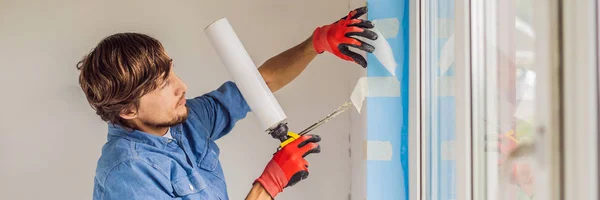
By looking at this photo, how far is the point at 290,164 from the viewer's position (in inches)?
51.9

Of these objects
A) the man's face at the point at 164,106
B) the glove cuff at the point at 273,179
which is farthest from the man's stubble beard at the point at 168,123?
the glove cuff at the point at 273,179

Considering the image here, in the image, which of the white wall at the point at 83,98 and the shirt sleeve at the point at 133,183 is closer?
the shirt sleeve at the point at 133,183

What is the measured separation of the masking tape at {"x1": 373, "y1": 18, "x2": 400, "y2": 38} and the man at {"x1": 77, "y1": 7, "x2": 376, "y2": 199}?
0.04m

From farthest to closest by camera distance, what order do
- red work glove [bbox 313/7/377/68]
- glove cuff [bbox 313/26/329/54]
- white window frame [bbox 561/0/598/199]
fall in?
1. glove cuff [bbox 313/26/329/54]
2. red work glove [bbox 313/7/377/68]
3. white window frame [bbox 561/0/598/199]

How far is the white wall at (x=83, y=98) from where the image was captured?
5.81ft

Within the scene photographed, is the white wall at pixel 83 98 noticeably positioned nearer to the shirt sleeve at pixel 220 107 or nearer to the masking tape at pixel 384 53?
the shirt sleeve at pixel 220 107

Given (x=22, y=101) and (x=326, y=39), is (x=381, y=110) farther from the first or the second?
(x=22, y=101)

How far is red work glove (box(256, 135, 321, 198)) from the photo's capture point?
132cm

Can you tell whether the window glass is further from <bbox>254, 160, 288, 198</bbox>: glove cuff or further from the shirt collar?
the shirt collar

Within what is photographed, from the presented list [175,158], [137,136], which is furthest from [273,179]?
[137,136]

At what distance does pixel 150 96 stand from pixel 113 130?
0.16m

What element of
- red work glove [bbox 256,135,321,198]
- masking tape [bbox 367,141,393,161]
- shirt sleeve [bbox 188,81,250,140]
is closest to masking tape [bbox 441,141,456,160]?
masking tape [bbox 367,141,393,161]

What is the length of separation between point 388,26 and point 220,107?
543 mm

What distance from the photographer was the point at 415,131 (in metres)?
1.22
